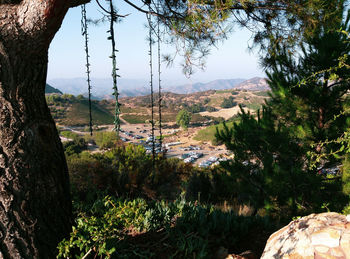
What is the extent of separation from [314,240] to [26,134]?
6.59ft


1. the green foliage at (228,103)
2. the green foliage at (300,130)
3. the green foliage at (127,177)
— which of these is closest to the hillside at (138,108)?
the green foliage at (228,103)

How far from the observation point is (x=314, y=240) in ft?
4.47

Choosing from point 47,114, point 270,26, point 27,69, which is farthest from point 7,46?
point 270,26

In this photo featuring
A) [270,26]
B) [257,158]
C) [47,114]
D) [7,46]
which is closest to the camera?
[7,46]

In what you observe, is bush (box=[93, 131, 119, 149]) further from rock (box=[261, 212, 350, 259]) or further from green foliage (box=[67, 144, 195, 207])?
rock (box=[261, 212, 350, 259])

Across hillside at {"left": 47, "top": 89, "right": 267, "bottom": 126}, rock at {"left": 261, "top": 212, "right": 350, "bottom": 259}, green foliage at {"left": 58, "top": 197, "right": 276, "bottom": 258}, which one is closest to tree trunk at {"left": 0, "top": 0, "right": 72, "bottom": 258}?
green foliage at {"left": 58, "top": 197, "right": 276, "bottom": 258}

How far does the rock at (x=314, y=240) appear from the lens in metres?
1.26

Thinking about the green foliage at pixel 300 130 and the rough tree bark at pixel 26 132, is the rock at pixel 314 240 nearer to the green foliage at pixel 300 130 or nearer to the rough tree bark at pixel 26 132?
the rough tree bark at pixel 26 132

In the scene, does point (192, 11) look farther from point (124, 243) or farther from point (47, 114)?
point (124, 243)

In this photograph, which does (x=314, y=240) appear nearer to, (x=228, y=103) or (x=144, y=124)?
(x=144, y=124)

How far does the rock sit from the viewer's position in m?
1.26

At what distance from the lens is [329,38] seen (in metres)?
4.60

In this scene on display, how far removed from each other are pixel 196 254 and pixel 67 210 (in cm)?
116

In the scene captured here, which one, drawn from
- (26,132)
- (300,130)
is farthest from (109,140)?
(26,132)
